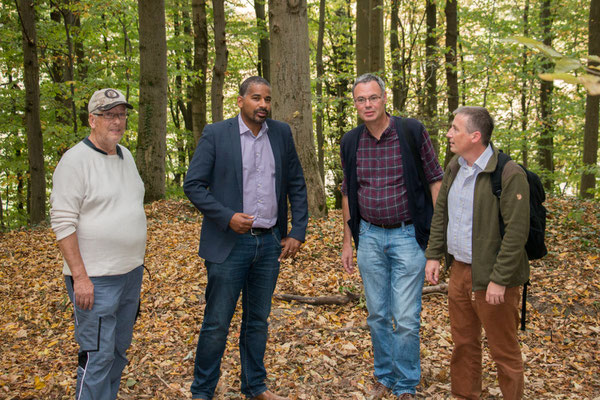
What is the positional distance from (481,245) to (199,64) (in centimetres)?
1180

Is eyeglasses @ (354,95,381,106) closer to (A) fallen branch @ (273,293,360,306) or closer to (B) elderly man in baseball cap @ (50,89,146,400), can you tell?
(B) elderly man in baseball cap @ (50,89,146,400)

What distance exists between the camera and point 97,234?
9.95ft

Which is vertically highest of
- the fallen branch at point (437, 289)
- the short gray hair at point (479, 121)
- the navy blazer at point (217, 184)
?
the short gray hair at point (479, 121)

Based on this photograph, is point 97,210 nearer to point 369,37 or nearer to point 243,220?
point 243,220

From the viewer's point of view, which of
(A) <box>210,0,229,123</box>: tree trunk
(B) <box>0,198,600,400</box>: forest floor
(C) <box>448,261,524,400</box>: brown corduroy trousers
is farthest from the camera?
(A) <box>210,0,229,123</box>: tree trunk

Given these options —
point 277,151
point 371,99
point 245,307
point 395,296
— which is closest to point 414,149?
point 371,99

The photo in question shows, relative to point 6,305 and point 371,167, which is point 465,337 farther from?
point 6,305

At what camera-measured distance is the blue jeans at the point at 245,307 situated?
3488 mm

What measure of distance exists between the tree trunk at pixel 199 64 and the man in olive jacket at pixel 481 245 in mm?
10152

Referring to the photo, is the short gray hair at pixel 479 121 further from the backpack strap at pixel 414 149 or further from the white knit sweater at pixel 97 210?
the white knit sweater at pixel 97 210

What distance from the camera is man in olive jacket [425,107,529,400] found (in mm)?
3100

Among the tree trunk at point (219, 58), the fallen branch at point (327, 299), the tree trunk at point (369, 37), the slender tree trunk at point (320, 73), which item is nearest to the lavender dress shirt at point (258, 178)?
the fallen branch at point (327, 299)

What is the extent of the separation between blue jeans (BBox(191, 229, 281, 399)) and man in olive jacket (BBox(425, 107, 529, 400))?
129 cm

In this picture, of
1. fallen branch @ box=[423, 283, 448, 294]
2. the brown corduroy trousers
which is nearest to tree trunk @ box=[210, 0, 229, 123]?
fallen branch @ box=[423, 283, 448, 294]
